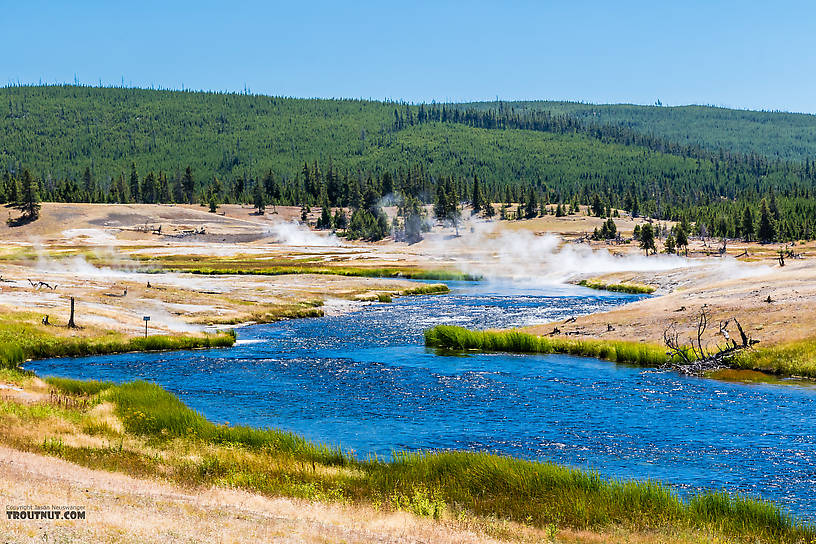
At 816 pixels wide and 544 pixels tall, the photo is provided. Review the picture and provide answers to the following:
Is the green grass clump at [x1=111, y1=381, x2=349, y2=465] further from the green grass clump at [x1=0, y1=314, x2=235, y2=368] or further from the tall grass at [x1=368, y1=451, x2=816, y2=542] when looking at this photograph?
the green grass clump at [x1=0, y1=314, x2=235, y2=368]

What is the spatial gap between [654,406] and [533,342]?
16.1m

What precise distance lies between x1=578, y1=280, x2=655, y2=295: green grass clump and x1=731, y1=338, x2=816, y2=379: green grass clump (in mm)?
48087

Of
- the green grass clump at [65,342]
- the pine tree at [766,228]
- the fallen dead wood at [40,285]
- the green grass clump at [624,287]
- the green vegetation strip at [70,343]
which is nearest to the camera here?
the green vegetation strip at [70,343]

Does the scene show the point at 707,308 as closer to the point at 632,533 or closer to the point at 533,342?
the point at 533,342

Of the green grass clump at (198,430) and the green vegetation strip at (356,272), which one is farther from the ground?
the green vegetation strip at (356,272)

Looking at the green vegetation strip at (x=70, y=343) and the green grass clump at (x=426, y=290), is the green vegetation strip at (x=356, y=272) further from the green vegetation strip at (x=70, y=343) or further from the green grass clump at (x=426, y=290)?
the green vegetation strip at (x=70, y=343)

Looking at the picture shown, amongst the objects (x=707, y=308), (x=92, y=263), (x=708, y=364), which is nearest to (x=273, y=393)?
(x=708, y=364)

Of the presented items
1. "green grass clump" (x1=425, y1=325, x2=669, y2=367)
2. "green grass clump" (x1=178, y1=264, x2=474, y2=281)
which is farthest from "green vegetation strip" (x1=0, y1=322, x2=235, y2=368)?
"green grass clump" (x1=178, y1=264, x2=474, y2=281)

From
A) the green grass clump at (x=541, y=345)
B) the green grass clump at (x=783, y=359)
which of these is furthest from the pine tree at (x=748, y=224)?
the green grass clump at (x=783, y=359)

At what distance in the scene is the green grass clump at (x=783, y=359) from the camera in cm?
3812

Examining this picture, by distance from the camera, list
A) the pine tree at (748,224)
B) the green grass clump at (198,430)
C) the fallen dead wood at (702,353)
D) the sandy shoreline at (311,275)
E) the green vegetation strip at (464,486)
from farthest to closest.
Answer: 1. the pine tree at (748,224)
2. the sandy shoreline at (311,275)
3. the fallen dead wood at (702,353)
4. the green grass clump at (198,430)
5. the green vegetation strip at (464,486)

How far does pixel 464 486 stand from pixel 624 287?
75544mm

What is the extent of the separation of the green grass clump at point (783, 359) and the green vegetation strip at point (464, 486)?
68.2 ft

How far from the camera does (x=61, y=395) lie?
31.7 meters
